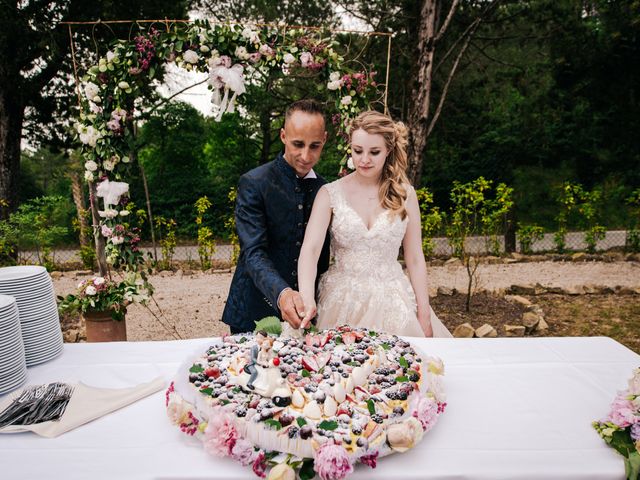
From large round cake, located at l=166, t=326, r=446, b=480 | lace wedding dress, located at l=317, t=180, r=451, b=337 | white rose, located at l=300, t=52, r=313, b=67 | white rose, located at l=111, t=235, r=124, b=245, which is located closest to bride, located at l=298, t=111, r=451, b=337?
lace wedding dress, located at l=317, t=180, r=451, b=337

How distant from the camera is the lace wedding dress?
9.66 feet

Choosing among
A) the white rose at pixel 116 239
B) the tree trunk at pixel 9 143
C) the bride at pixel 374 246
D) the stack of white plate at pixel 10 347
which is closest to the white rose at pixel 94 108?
the white rose at pixel 116 239

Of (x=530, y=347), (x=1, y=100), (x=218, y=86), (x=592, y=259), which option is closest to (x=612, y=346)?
(x=530, y=347)

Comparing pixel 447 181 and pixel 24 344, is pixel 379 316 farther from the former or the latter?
pixel 447 181

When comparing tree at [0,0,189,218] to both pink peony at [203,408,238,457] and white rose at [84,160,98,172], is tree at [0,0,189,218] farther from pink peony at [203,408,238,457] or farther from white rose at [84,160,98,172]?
pink peony at [203,408,238,457]

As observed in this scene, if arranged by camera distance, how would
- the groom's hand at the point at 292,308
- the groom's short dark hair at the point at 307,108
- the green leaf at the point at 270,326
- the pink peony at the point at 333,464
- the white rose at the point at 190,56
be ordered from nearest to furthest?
the pink peony at the point at 333,464
the green leaf at the point at 270,326
the groom's hand at the point at 292,308
the groom's short dark hair at the point at 307,108
the white rose at the point at 190,56

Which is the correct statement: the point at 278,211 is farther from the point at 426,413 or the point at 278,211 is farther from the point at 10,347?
the point at 426,413

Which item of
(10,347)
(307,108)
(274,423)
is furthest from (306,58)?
(274,423)

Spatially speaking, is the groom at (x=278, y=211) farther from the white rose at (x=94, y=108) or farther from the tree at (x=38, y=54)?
the tree at (x=38, y=54)

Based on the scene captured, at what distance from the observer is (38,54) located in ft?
30.0

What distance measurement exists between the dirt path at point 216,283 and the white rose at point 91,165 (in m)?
2.50

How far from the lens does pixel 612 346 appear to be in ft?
7.23

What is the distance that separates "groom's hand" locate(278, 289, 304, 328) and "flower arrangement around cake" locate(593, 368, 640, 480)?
1148 mm

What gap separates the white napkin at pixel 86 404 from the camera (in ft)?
4.90
